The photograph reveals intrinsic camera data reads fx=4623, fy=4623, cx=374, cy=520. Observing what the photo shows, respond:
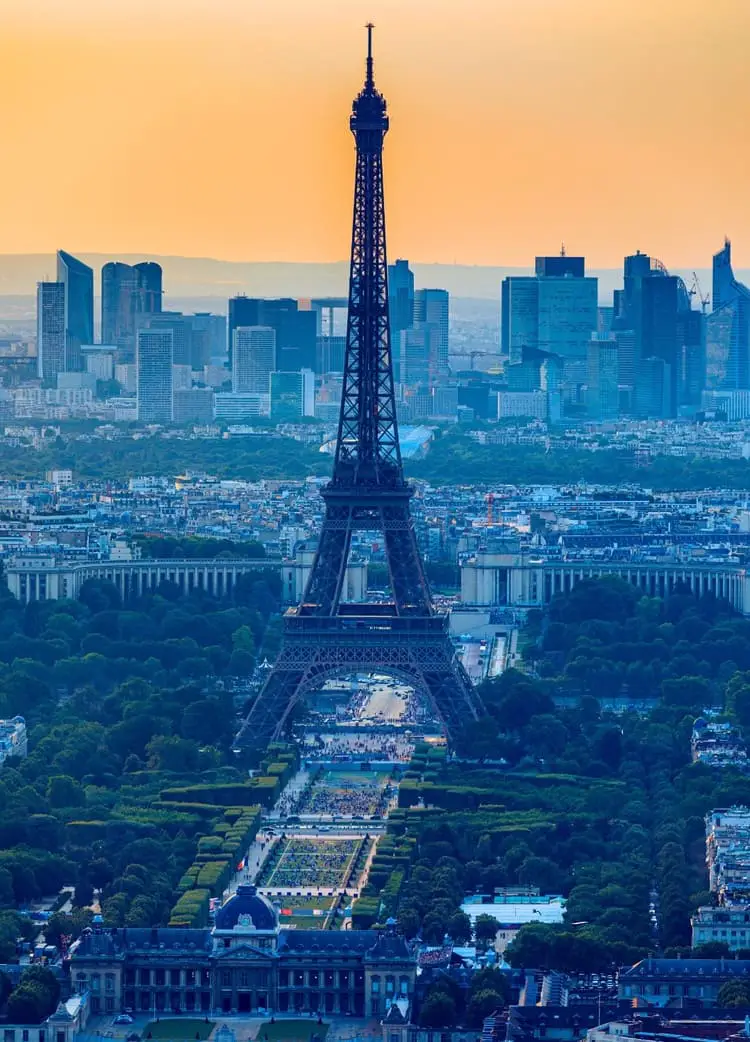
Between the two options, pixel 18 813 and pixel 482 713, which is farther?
pixel 482 713

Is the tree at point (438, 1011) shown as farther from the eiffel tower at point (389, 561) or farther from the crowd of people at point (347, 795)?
the eiffel tower at point (389, 561)

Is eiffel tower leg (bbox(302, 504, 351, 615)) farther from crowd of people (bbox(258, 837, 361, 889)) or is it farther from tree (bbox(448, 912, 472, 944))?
tree (bbox(448, 912, 472, 944))

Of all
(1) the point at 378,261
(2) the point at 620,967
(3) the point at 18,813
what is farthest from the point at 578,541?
(2) the point at 620,967

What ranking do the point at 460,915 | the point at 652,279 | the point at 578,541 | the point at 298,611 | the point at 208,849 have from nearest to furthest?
the point at 460,915
the point at 208,849
the point at 298,611
the point at 578,541
the point at 652,279

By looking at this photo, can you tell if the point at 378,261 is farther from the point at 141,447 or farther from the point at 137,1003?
the point at 141,447

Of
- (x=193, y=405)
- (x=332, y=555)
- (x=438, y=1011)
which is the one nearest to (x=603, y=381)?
(x=193, y=405)

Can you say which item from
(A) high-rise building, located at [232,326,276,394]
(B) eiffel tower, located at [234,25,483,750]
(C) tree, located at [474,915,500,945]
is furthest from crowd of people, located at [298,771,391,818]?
→ (A) high-rise building, located at [232,326,276,394]
